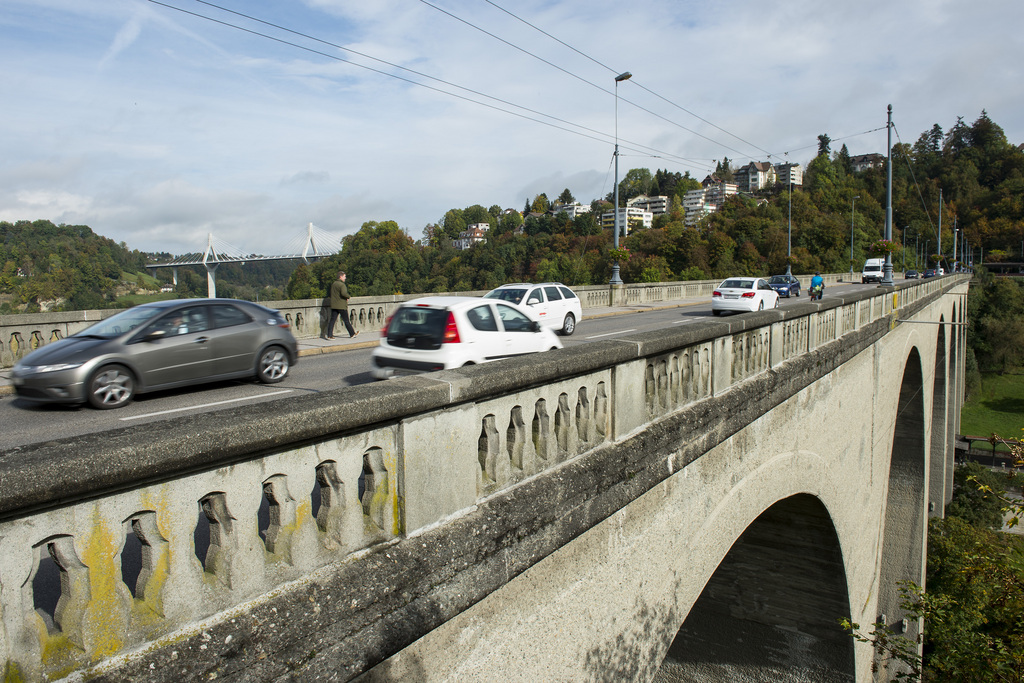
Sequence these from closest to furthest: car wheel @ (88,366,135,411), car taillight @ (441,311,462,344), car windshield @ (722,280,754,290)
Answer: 1. car wheel @ (88,366,135,411)
2. car taillight @ (441,311,462,344)
3. car windshield @ (722,280,754,290)

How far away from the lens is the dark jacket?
1545 cm

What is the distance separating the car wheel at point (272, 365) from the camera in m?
10.2

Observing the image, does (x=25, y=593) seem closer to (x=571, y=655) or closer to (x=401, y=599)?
(x=401, y=599)

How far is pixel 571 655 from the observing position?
3.78m

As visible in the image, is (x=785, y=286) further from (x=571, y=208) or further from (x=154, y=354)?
(x=571, y=208)

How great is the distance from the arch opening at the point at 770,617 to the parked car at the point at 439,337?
512 centimetres

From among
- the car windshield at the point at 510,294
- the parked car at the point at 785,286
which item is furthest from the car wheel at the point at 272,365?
the parked car at the point at 785,286

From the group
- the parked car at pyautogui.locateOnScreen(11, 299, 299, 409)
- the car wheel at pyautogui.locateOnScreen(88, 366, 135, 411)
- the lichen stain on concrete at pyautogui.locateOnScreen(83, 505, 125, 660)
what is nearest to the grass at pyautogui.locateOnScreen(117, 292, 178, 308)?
the parked car at pyautogui.locateOnScreen(11, 299, 299, 409)

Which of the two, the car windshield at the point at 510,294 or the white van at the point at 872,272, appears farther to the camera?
the white van at the point at 872,272

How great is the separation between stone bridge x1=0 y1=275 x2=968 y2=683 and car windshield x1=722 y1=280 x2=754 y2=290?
58.4ft

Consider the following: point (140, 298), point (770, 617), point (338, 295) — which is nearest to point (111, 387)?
point (338, 295)

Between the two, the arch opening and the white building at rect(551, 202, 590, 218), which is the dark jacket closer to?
the arch opening

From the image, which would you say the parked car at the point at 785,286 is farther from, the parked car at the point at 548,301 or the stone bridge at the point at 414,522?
the stone bridge at the point at 414,522

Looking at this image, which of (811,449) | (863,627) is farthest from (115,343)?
(863,627)
